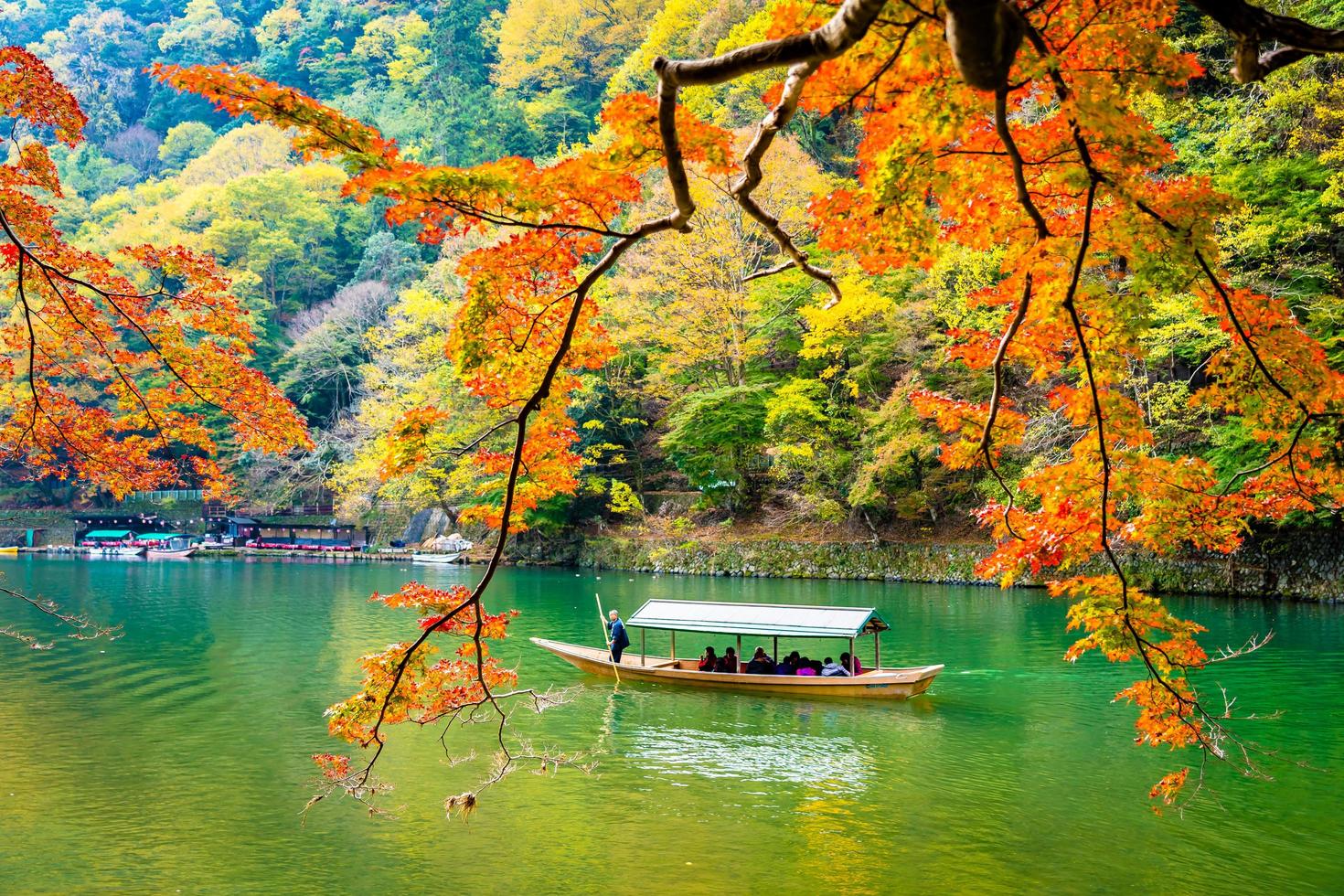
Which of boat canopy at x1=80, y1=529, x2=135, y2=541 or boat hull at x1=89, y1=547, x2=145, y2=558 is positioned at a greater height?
boat canopy at x1=80, y1=529, x2=135, y2=541

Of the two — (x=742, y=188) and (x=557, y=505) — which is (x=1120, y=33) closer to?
(x=742, y=188)

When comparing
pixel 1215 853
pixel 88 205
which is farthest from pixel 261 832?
pixel 88 205

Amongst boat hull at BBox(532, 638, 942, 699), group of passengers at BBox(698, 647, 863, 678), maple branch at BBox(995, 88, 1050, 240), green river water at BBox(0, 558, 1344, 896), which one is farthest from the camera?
group of passengers at BBox(698, 647, 863, 678)

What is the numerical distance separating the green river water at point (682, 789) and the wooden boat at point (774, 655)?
246 mm

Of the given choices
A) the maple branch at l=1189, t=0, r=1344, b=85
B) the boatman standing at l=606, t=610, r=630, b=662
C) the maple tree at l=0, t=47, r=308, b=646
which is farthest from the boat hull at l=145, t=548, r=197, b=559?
the maple branch at l=1189, t=0, r=1344, b=85

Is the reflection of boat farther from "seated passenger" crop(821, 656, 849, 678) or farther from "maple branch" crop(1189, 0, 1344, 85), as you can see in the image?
"maple branch" crop(1189, 0, 1344, 85)

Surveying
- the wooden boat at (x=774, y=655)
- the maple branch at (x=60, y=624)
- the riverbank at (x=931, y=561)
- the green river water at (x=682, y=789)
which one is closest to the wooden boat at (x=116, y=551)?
the maple branch at (x=60, y=624)

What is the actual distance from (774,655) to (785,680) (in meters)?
0.86

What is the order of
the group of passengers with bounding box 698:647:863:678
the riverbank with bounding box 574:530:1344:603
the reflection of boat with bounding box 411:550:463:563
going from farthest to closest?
the reflection of boat with bounding box 411:550:463:563 → the riverbank with bounding box 574:530:1344:603 → the group of passengers with bounding box 698:647:863:678

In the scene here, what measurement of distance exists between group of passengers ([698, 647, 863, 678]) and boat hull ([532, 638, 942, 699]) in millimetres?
188

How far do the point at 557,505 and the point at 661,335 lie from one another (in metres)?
7.80

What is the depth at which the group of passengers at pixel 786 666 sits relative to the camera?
12.7 meters

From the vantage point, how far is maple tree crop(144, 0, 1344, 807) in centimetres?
340

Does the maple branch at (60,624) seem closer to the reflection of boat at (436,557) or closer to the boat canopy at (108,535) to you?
the reflection of boat at (436,557)
